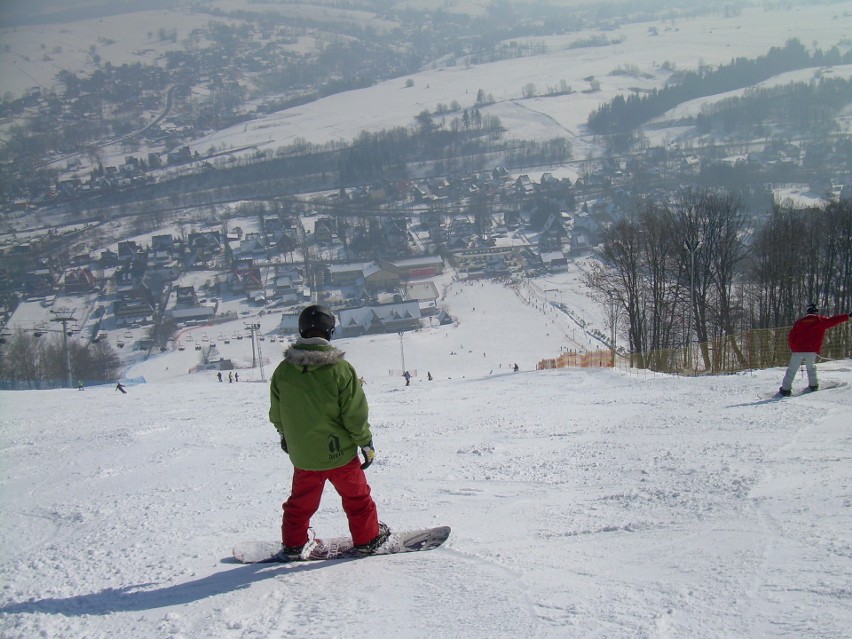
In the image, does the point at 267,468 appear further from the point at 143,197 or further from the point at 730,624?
the point at 143,197

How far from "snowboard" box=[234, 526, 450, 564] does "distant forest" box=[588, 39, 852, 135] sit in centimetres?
11095

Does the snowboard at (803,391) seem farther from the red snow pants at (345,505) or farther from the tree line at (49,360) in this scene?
the tree line at (49,360)

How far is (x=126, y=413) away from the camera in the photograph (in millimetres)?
11336

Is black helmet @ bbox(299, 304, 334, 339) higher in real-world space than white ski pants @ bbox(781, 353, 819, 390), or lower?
higher

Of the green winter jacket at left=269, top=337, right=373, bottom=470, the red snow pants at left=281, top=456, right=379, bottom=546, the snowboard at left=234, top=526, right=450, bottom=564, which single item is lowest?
the snowboard at left=234, top=526, right=450, bottom=564

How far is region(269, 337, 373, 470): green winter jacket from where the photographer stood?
3.59m

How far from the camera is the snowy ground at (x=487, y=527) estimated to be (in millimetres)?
2945

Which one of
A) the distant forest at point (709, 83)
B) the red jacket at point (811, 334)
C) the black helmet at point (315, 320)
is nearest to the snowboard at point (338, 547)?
the black helmet at point (315, 320)

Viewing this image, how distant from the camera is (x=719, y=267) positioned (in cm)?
2569

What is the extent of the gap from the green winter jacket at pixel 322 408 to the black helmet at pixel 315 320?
6 cm

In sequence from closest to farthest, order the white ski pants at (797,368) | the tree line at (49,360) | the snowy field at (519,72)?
the white ski pants at (797,368) < the tree line at (49,360) < the snowy field at (519,72)

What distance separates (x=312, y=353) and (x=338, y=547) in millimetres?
1062

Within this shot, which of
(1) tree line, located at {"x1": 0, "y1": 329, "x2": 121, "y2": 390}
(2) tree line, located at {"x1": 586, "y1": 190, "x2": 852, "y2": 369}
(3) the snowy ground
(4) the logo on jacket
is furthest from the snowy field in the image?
(4) the logo on jacket

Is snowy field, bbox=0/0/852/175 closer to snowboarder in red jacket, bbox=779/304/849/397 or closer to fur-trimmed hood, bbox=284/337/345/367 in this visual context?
snowboarder in red jacket, bbox=779/304/849/397
